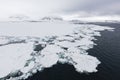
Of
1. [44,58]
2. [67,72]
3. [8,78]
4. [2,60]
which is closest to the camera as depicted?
[8,78]

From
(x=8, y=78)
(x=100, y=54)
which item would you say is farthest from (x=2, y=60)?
(x=100, y=54)

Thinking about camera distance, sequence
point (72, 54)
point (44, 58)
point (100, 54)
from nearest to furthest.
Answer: point (44, 58) → point (72, 54) → point (100, 54)

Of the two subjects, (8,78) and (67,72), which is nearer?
(8,78)

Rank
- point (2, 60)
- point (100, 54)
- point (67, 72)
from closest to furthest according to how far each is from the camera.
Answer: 1. point (67, 72)
2. point (2, 60)
3. point (100, 54)

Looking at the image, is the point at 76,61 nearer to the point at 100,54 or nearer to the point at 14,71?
the point at 100,54

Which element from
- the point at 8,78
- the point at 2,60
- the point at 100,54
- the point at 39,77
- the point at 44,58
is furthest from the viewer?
the point at 100,54

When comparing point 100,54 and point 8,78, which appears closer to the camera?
point 8,78

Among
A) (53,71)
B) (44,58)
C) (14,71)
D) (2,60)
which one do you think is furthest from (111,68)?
(2,60)

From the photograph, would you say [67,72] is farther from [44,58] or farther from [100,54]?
[100,54]
